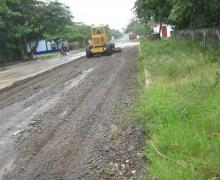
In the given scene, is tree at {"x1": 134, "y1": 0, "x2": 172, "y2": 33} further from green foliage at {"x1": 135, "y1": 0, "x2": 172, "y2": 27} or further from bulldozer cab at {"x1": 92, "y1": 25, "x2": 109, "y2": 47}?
bulldozer cab at {"x1": 92, "y1": 25, "x2": 109, "y2": 47}

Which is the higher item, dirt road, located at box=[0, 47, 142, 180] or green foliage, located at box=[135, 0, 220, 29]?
green foliage, located at box=[135, 0, 220, 29]

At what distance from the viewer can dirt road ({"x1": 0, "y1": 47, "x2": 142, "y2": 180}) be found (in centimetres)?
657

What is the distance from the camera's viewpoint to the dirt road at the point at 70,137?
6566 mm

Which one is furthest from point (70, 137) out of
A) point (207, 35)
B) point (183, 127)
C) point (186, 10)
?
A: point (207, 35)

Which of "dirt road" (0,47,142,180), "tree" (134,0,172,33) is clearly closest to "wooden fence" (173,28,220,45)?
"tree" (134,0,172,33)

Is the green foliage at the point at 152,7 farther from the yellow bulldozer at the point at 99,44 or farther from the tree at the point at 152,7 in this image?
the yellow bulldozer at the point at 99,44

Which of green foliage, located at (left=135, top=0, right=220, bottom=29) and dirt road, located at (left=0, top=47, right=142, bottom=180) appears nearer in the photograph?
dirt road, located at (left=0, top=47, right=142, bottom=180)

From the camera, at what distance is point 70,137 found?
848cm

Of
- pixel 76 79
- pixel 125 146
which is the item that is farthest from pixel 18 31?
pixel 125 146

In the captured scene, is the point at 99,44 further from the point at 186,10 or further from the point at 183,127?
the point at 183,127

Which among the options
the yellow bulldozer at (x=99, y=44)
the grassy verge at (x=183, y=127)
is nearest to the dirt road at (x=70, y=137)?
the grassy verge at (x=183, y=127)

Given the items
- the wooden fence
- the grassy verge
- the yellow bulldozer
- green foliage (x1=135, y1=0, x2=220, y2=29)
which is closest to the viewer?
the grassy verge

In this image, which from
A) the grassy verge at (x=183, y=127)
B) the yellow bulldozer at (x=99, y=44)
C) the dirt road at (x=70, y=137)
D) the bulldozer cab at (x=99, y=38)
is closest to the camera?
the grassy verge at (x=183, y=127)

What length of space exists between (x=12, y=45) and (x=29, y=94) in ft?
121
